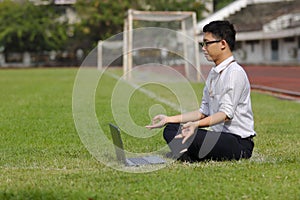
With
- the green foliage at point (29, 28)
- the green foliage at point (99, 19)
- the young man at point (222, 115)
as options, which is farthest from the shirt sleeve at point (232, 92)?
the green foliage at point (29, 28)

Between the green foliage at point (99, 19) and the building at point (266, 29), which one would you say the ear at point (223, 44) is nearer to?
the building at point (266, 29)

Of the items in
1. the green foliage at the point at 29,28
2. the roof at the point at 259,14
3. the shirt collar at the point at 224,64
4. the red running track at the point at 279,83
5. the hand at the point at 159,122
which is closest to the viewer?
the hand at the point at 159,122

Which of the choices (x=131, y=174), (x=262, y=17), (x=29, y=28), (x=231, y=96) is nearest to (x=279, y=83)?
(x=231, y=96)

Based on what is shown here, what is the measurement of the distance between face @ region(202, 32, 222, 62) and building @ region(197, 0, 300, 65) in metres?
38.7

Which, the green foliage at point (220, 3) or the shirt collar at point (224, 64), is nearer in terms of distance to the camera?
the shirt collar at point (224, 64)

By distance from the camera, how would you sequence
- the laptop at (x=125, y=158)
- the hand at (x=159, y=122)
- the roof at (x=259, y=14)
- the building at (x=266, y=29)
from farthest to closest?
the roof at (x=259, y=14) < the building at (x=266, y=29) < the laptop at (x=125, y=158) < the hand at (x=159, y=122)

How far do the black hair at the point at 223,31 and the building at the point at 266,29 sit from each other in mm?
38647

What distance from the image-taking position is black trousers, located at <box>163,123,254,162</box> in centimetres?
607

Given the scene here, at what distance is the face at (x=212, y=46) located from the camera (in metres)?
6.09

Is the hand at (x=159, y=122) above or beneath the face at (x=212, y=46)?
beneath

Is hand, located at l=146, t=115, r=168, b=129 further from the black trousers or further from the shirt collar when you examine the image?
the shirt collar

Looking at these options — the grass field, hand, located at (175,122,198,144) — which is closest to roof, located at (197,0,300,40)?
the grass field

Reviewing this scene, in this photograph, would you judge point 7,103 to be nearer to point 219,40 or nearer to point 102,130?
point 102,130

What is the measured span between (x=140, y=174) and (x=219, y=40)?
1.41 metres
